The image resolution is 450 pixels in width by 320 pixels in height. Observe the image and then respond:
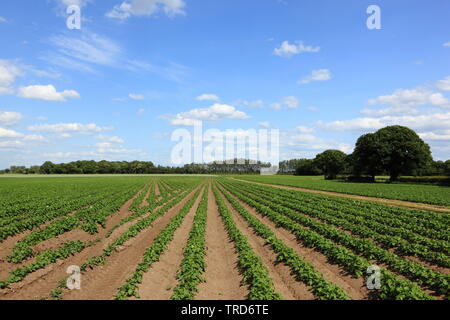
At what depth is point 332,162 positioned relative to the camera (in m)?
112

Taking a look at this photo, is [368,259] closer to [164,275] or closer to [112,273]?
[164,275]

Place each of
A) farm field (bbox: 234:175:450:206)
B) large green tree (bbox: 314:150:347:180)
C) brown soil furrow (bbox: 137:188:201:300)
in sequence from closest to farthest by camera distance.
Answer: brown soil furrow (bbox: 137:188:201:300)
farm field (bbox: 234:175:450:206)
large green tree (bbox: 314:150:347:180)

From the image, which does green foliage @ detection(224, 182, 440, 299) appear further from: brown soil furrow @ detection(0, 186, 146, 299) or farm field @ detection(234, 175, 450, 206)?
farm field @ detection(234, 175, 450, 206)

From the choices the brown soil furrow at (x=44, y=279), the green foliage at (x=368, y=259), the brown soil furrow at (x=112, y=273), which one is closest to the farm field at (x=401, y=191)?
the green foliage at (x=368, y=259)

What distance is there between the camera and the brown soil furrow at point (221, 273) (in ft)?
29.2

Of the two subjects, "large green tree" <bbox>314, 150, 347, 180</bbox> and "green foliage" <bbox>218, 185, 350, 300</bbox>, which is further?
"large green tree" <bbox>314, 150, 347, 180</bbox>

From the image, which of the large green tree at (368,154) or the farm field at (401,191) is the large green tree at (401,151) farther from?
the farm field at (401,191)

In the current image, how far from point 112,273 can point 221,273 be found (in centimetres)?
429

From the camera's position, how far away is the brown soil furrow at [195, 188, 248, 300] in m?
8.89

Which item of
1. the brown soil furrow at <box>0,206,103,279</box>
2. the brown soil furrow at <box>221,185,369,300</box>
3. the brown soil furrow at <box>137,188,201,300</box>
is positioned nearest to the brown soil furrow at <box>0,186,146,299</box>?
the brown soil furrow at <box>0,206,103,279</box>

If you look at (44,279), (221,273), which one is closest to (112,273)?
(44,279)

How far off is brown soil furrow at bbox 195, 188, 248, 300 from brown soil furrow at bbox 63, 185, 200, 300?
9.97 ft
